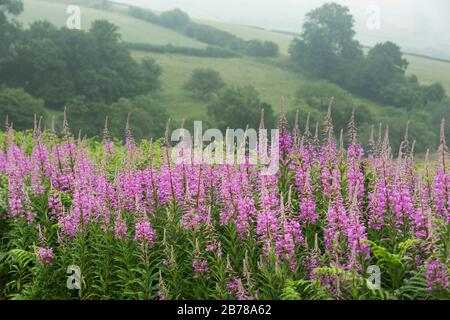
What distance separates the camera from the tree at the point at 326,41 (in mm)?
102625

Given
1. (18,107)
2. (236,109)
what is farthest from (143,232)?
(236,109)

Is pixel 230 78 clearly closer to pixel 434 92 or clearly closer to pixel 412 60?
pixel 434 92

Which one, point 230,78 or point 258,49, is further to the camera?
point 258,49

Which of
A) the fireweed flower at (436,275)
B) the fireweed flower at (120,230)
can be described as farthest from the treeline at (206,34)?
the fireweed flower at (436,275)

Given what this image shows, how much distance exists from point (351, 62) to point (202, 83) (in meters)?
29.3

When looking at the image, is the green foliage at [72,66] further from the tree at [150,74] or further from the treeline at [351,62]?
the treeline at [351,62]

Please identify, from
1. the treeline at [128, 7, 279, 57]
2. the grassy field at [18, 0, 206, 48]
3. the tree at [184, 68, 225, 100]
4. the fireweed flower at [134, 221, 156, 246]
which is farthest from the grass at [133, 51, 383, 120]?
the fireweed flower at [134, 221, 156, 246]

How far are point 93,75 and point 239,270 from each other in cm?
7096

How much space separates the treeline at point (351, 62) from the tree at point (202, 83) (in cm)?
2077

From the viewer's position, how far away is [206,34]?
11975cm

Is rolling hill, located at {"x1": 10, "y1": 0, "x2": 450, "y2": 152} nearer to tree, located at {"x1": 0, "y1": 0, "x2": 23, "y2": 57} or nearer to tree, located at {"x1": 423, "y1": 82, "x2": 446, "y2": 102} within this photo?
tree, located at {"x1": 423, "y1": 82, "x2": 446, "y2": 102}

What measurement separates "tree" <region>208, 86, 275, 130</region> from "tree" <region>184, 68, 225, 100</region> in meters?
10.6

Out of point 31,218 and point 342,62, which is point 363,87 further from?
point 31,218

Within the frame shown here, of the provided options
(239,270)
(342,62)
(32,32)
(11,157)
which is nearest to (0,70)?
(32,32)
